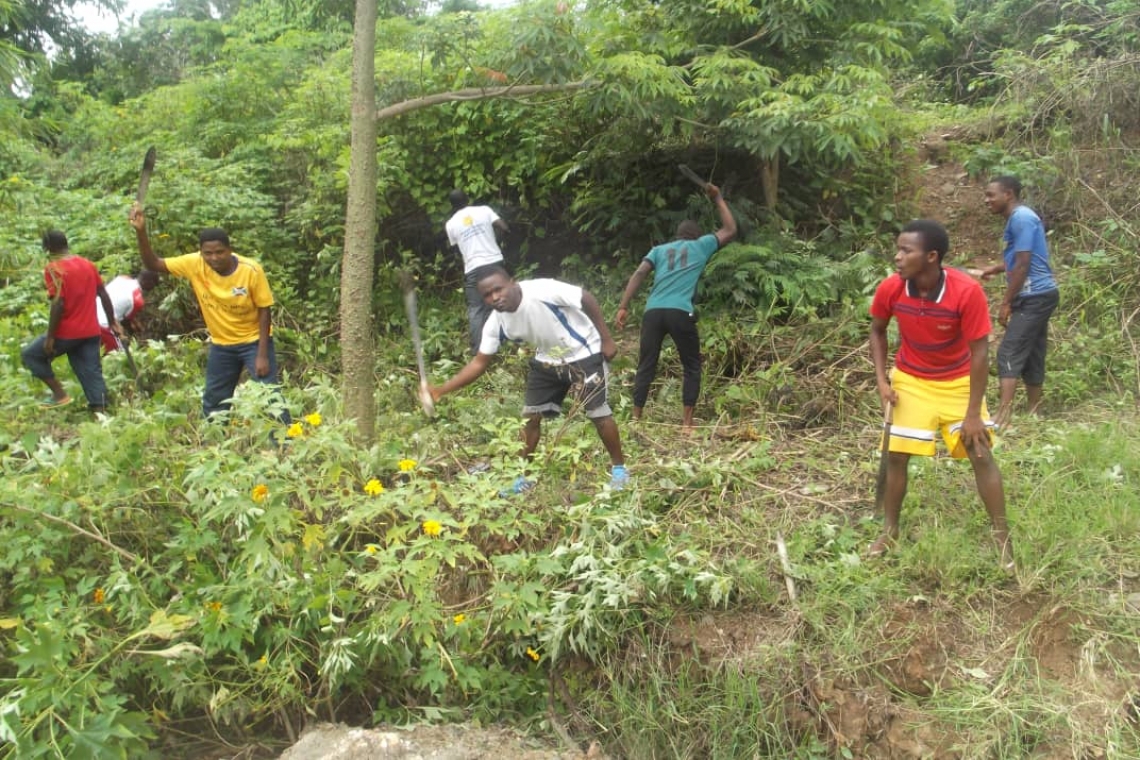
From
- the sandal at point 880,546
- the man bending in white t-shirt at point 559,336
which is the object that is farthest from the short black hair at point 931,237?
the man bending in white t-shirt at point 559,336

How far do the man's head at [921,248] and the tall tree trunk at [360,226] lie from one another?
2.88 metres

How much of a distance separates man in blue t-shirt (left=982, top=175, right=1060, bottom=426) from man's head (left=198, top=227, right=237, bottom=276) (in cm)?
509

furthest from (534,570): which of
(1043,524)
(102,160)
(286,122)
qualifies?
(102,160)

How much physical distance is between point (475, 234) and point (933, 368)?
14.4 feet

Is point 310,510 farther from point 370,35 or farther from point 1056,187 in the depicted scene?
point 1056,187

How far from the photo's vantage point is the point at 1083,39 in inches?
385

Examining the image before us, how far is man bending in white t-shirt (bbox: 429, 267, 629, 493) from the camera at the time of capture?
4.70 m

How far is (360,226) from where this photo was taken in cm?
478

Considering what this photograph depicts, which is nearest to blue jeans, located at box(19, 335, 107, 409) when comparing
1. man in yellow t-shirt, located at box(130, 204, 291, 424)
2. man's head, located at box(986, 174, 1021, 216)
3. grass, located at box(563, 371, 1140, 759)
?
man in yellow t-shirt, located at box(130, 204, 291, 424)

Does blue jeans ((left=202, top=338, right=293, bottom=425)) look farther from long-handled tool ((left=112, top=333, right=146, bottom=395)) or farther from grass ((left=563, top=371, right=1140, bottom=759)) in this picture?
grass ((left=563, top=371, right=1140, bottom=759))

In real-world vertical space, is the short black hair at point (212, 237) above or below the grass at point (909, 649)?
above

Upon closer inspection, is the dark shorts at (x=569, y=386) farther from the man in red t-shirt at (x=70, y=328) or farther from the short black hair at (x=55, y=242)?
the short black hair at (x=55, y=242)

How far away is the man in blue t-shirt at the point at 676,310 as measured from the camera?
20.5 feet

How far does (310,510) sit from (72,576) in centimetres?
111
